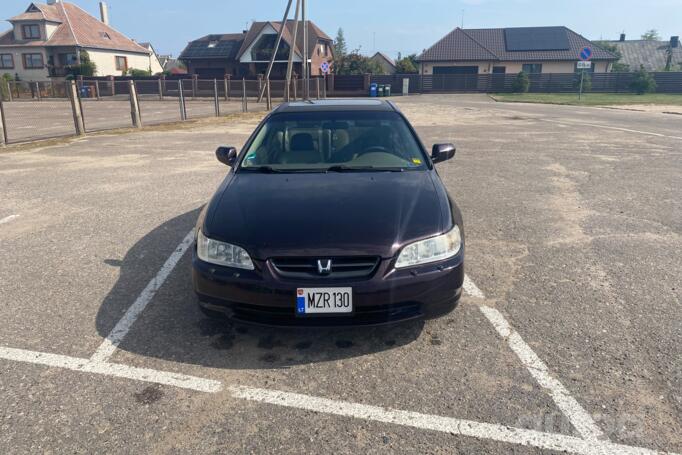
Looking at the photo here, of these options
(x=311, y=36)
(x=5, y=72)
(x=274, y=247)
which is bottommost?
(x=274, y=247)

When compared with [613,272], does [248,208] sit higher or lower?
higher

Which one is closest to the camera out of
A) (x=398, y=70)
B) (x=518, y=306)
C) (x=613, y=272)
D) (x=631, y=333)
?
(x=631, y=333)

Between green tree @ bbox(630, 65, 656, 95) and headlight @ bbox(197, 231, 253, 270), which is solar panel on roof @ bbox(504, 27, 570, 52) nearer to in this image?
green tree @ bbox(630, 65, 656, 95)

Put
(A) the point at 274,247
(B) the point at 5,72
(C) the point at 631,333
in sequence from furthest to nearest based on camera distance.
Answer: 1. (B) the point at 5,72
2. (C) the point at 631,333
3. (A) the point at 274,247

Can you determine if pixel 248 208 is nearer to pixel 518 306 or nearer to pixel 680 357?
pixel 518 306

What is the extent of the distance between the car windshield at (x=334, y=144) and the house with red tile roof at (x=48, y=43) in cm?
5698

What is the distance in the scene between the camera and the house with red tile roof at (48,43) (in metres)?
52.9

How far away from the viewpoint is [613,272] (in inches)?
177

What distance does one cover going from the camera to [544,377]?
9.74 feet

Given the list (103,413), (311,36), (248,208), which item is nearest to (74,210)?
(248,208)

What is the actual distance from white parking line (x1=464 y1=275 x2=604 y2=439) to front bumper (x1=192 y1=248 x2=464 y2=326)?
554 millimetres

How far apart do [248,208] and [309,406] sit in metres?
1.42

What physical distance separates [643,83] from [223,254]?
45027 millimetres

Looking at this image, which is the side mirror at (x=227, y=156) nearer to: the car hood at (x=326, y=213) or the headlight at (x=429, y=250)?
the car hood at (x=326, y=213)
